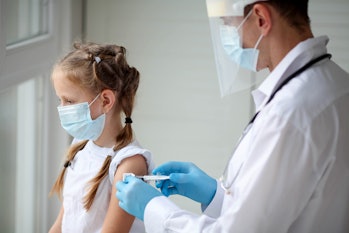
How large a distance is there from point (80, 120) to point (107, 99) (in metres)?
0.10

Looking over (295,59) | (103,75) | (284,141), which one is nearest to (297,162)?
(284,141)

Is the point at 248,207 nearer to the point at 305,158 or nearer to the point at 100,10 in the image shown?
the point at 305,158

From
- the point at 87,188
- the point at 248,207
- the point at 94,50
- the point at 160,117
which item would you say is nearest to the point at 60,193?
the point at 87,188

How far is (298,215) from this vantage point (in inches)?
57.5

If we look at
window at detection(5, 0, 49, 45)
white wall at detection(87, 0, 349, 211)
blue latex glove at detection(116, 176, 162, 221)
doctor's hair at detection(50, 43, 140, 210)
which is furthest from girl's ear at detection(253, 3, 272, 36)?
white wall at detection(87, 0, 349, 211)

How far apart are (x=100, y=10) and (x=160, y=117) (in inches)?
21.1

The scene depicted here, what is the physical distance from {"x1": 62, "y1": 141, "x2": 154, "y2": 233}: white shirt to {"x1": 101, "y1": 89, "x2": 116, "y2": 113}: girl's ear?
0.13 m

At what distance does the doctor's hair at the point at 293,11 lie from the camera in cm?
150

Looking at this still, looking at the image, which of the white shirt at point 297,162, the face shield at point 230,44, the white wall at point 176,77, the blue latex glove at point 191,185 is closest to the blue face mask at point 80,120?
the blue latex glove at point 191,185

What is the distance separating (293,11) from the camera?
1507mm

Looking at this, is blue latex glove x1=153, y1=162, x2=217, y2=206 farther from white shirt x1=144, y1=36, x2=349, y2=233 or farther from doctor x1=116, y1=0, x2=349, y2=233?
white shirt x1=144, y1=36, x2=349, y2=233

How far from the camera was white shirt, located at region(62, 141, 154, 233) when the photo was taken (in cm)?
207

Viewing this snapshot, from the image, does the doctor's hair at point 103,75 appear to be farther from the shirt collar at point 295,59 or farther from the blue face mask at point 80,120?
the shirt collar at point 295,59

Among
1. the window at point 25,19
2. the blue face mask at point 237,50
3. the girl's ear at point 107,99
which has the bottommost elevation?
the girl's ear at point 107,99
